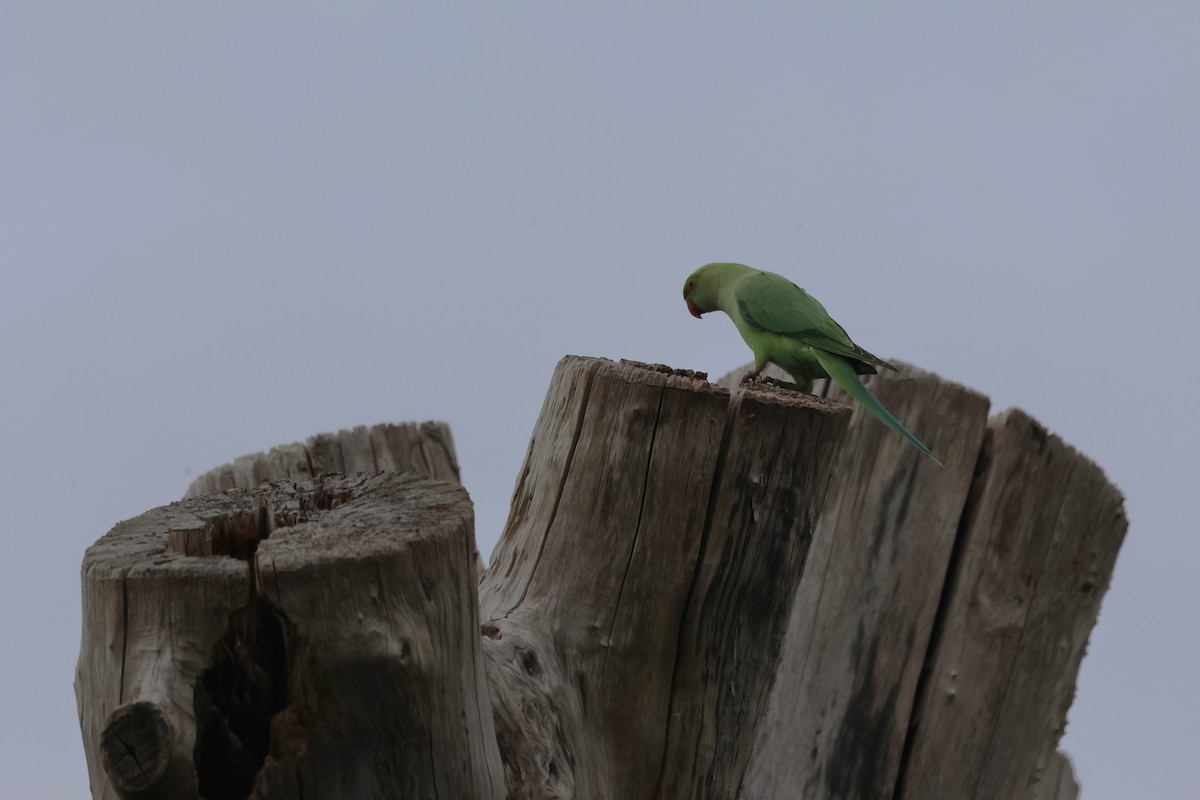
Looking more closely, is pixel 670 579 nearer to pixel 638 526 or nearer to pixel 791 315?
pixel 638 526

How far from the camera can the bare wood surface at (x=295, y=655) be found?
6.53ft

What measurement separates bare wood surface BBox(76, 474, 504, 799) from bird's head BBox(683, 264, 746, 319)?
10.7 ft

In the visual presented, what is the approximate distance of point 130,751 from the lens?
1.83 metres

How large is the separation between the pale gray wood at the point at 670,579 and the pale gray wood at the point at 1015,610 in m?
1.45

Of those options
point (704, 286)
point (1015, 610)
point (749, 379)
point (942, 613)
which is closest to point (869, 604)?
point (942, 613)

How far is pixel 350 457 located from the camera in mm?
4953

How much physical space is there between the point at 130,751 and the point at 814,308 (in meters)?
3.23

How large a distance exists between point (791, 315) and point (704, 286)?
96 cm

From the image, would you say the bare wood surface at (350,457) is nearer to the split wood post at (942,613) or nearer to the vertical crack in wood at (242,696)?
the split wood post at (942,613)

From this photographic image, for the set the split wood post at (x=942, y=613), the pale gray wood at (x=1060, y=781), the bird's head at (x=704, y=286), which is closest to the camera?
the split wood post at (x=942, y=613)

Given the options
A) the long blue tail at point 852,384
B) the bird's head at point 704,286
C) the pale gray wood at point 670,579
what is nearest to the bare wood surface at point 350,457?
the bird's head at point 704,286

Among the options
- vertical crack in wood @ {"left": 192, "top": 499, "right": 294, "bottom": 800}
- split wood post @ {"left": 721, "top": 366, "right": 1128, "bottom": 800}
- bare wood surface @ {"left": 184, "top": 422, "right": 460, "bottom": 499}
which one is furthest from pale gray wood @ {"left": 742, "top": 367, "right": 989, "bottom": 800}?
vertical crack in wood @ {"left": 192, "top": 499, "right": 294, "bottom": 800}

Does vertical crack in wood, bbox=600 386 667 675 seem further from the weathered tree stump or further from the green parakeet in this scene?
the green parakeet

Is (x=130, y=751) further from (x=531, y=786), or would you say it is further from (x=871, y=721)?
(x=871, y=721)
